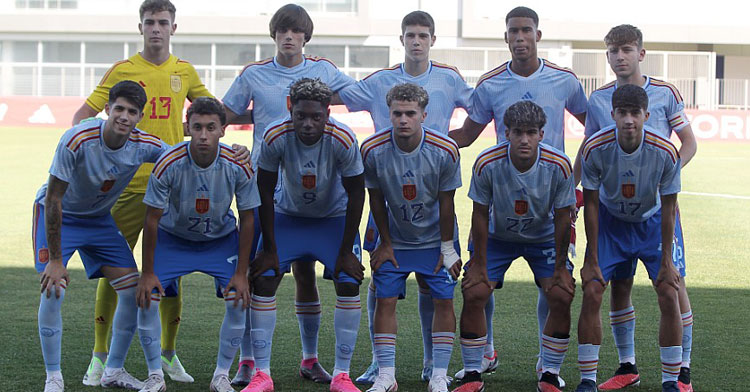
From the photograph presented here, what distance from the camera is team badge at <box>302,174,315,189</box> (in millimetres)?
5371

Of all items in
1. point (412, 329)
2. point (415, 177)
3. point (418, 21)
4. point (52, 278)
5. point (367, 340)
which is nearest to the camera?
point (52, 278)

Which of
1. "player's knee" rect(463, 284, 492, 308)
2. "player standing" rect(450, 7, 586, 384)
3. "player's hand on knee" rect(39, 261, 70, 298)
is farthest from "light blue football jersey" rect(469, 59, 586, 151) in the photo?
"player's hand on knee" rect(39, 261, 70, 298)

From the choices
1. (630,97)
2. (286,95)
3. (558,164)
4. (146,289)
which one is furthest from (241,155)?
(630,97)

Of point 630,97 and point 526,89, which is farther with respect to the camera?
point 526,89

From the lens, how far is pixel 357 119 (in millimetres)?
27562

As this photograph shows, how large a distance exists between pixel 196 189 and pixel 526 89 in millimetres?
2028

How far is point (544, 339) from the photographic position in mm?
5430

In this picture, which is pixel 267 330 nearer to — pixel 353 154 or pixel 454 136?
pixel 353 154

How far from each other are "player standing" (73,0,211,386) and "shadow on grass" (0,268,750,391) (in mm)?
279

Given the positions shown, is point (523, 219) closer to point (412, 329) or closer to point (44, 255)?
point (412, 329)

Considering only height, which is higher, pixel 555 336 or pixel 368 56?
pixel 368 56

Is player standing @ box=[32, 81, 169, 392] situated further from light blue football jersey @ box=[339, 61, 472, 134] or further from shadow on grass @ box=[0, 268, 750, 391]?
light blue football jersey @ box=[339, 61, 472, 134]

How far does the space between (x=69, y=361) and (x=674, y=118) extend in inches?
153

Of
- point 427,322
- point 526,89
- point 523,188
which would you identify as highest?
point 526,89
